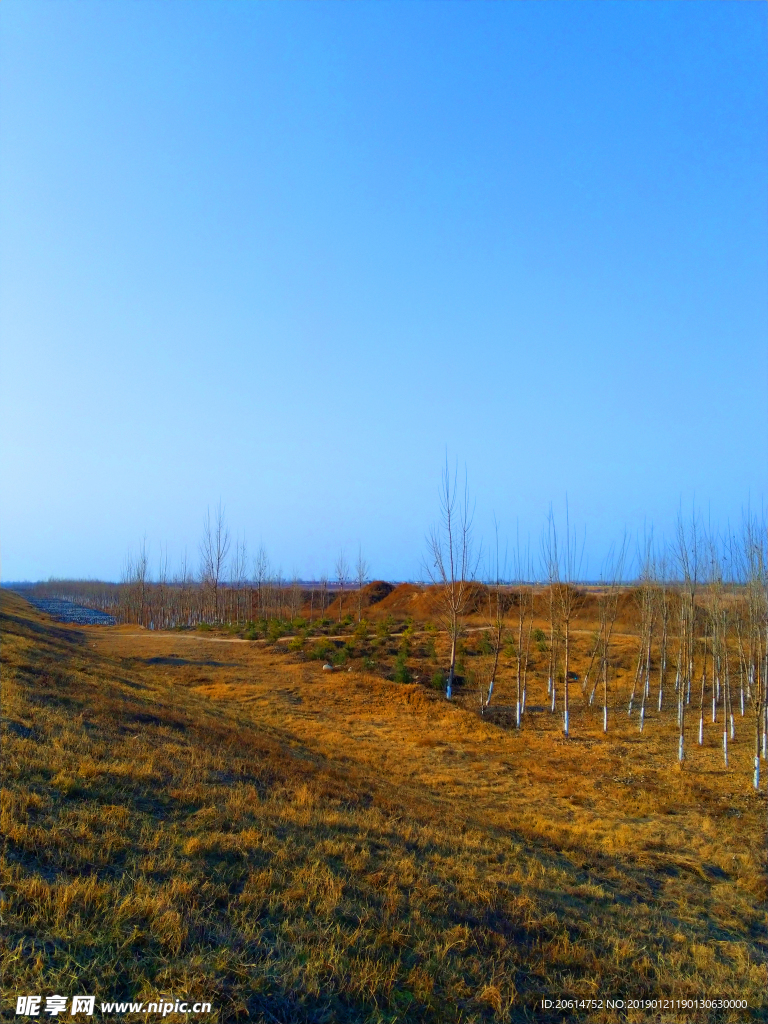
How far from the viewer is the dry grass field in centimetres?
351

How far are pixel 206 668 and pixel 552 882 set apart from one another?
21.0 metres

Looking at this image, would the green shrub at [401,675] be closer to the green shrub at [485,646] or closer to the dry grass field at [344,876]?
the green shrub at [485,646]

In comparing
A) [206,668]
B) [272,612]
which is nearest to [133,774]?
[206,668]

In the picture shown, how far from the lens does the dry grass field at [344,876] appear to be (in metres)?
3.51

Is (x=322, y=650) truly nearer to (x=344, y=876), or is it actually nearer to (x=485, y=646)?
(x=485, y=646)

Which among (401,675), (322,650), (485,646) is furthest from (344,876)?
(322,650)

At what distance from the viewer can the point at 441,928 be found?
177 inches

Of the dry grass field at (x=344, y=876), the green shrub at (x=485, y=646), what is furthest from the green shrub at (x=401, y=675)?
the dry grass field at (x=344, y=876)

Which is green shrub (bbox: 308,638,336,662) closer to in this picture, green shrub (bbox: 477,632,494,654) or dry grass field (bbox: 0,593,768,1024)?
green shrub (bbox: 477,632,494,654)

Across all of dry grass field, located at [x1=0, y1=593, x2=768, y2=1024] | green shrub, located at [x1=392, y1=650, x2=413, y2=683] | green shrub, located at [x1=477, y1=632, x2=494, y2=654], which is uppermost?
dry grass field, located at [x1=0, y1=593, x2=768, y2=1024]

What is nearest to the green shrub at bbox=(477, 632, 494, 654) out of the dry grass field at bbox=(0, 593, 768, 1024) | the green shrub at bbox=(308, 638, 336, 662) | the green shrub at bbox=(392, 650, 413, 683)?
the green shrub at bbox=(392, 650, 413, 683)

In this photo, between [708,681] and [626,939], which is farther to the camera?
[708,681]

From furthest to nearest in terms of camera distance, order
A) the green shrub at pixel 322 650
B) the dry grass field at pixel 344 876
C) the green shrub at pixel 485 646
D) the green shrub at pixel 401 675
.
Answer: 1. the green shrub at pixel 322 650
2. the green shrub at pixel 485 646
3. the green shrub at pixel 401 675
4. the dry grass field at pixel 344 876

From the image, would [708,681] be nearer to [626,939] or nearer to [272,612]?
[626,939]
